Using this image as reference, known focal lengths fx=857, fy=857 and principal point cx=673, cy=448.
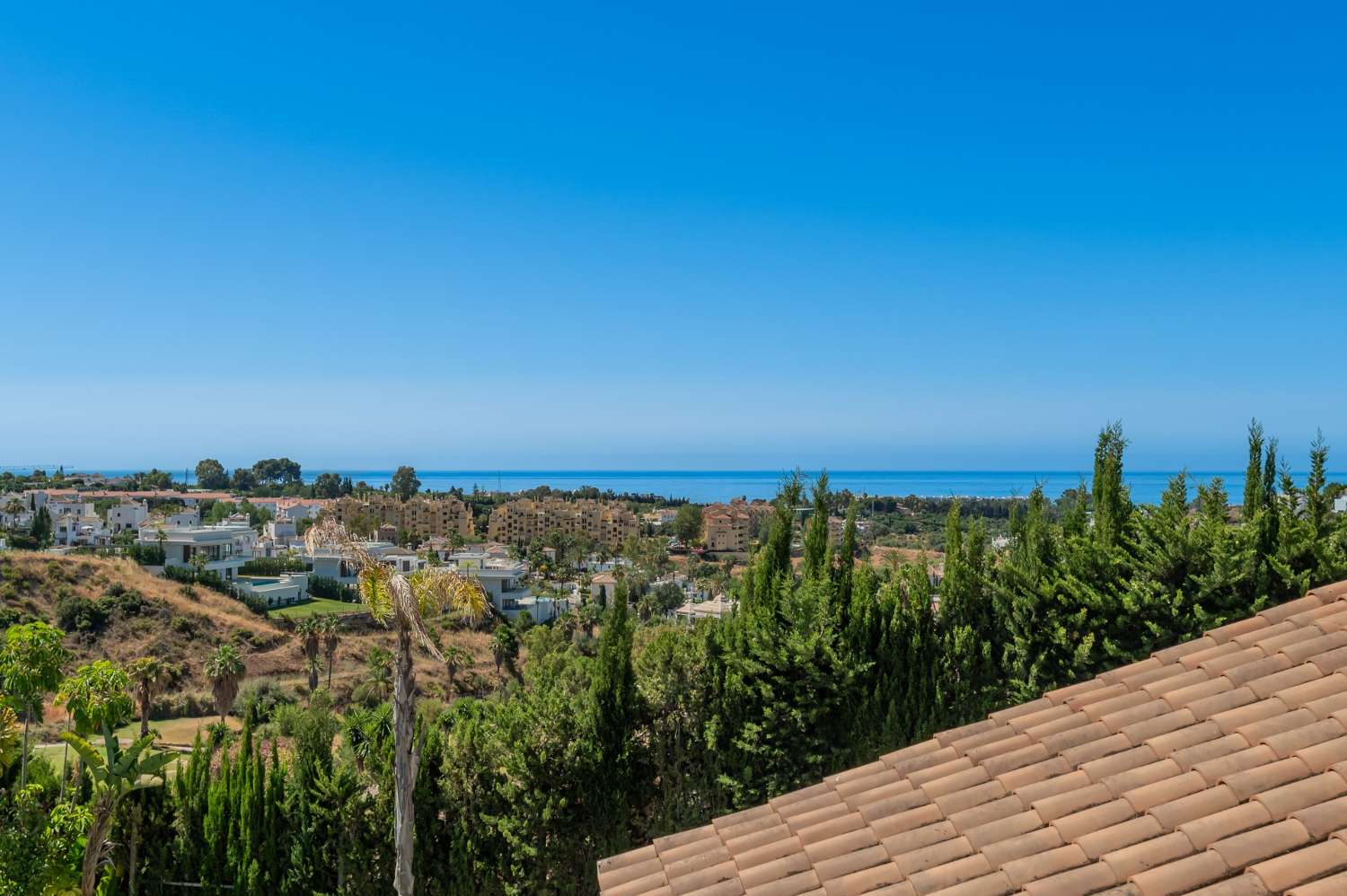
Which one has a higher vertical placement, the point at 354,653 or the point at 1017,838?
the point at 1017,838

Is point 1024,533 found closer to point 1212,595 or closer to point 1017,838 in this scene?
point 1212,595

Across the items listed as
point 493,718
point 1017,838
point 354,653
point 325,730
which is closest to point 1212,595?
point 1017,838

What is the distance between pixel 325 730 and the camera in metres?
11.5

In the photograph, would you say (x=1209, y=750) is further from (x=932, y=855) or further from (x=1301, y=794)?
(x=932, y=855)

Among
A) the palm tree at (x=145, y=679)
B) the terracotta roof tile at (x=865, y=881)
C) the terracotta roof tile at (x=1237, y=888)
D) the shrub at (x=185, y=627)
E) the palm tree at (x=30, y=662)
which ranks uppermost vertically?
the terracotta roof tile at (x=1237, y=888)

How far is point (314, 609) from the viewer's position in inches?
2908

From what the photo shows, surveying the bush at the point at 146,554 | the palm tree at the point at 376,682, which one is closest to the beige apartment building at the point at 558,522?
the bush at the point at 146,554

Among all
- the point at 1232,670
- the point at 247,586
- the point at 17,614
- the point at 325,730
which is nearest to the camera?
the point at 1232,670

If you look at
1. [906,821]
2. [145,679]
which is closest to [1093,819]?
[906,821]

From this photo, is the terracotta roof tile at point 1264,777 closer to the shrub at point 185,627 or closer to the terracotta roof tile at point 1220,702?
the terracotta roof tile at point 1220,702

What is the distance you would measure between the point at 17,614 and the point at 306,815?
2017 inches

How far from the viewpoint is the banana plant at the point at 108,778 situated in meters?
11.0

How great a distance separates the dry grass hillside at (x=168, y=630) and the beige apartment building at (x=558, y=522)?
72.3 metres

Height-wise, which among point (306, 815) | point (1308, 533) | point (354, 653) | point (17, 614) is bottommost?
point (354, 653)
